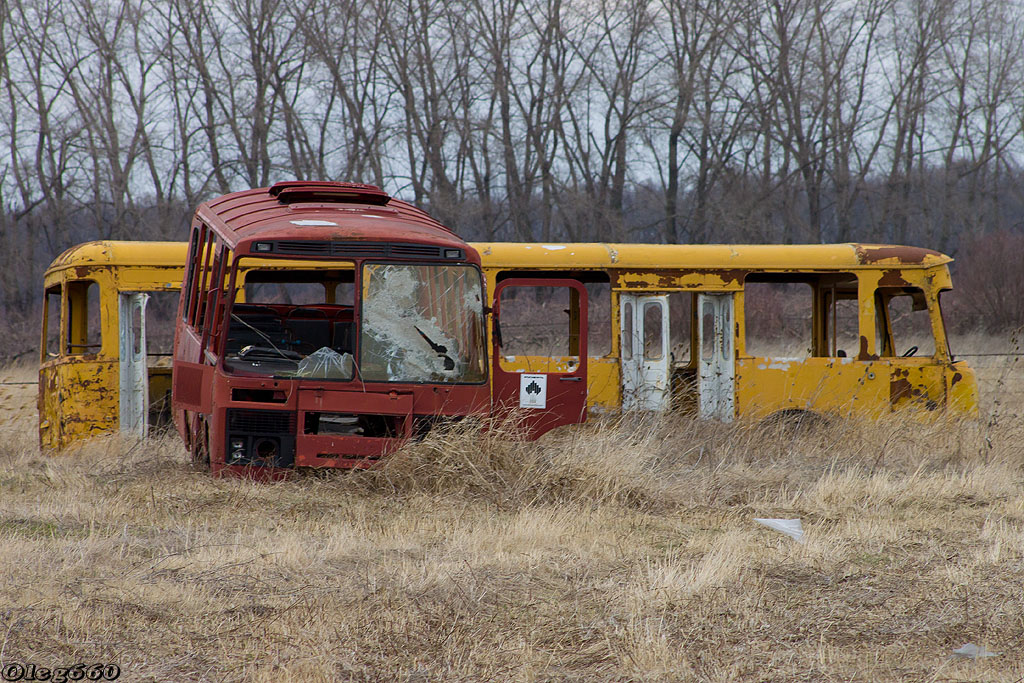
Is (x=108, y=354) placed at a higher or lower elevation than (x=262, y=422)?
higher

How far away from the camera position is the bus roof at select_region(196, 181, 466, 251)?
8.12 metres

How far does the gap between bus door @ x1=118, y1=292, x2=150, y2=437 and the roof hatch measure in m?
2.33

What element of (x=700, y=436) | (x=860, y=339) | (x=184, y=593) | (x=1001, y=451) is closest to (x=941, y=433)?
(x=1001, y=451)

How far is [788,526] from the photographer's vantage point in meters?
6.97

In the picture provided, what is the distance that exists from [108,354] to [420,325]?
430 cm

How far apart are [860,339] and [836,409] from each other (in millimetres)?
829

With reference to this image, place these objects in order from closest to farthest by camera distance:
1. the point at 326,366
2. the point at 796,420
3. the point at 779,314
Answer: the point at 326,366 < the point at 796,420 < the point at 779,314

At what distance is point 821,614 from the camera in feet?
16.3

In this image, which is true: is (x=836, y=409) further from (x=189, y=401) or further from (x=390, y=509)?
(x=189, y=401)

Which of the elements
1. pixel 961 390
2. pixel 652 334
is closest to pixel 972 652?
pixel 961 390

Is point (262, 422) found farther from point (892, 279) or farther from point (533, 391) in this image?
point (892, 279)

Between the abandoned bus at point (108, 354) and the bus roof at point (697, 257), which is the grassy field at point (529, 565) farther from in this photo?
the bus roof at point (697, 257)

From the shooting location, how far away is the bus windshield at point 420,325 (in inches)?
318

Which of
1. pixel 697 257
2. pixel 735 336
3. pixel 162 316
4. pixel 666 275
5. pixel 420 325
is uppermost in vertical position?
pixel 697 257
